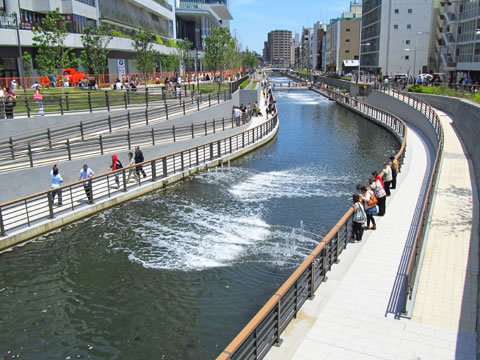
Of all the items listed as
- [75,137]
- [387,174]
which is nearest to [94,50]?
[75,137]

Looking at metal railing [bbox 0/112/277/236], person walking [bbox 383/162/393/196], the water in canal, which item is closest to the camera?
the water in canal

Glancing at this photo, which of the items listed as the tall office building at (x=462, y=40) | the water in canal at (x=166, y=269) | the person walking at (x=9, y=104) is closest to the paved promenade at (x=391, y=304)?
the water in canal at (x=166, y=269)

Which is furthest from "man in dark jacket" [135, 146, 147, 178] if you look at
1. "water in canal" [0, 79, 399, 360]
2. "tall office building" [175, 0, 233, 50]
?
"tall office building" [175, 0, 233, 50]

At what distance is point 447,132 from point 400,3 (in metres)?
68.7

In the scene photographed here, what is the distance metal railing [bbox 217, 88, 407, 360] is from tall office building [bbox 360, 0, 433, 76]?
82.8 metres

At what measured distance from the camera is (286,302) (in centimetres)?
786

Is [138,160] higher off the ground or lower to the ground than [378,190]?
lower

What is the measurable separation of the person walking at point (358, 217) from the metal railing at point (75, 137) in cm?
1358

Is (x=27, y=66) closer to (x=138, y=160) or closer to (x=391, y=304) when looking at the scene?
(x=138, y=160)

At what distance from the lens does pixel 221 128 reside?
111ft

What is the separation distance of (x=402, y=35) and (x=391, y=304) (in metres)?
90.9

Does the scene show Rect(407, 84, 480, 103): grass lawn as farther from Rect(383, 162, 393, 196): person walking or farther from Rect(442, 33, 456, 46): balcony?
Rect(442, 33, 456, 46): balcony

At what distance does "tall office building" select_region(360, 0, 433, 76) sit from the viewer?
86.1 m

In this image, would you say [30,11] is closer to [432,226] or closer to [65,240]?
[65,240]
